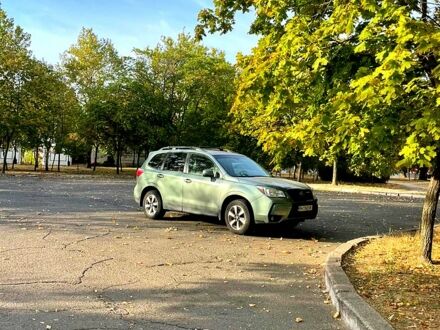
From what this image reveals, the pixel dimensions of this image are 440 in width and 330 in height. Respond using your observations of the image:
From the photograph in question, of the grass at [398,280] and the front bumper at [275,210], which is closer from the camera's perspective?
the grass at [398,280]

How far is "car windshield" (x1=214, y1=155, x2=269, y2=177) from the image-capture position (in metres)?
11.5

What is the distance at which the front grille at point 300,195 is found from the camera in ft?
35.2

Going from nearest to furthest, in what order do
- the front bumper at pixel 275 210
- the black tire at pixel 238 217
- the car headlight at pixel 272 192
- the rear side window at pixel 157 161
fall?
the front bumper at pixel 275 210
the car headlight at pixel 272 192
the black tire at pixel 238 217
the rear side window at pixel 157 161

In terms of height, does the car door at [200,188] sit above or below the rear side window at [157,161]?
below

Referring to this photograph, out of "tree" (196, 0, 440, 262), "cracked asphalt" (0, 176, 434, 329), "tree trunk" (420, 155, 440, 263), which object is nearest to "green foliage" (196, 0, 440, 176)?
"tree" (196, 0, 440, 262)

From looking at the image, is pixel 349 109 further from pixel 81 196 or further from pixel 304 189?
pixel 81 196

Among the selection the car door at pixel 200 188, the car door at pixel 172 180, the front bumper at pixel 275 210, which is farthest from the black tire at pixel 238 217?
the car door at pixel 172 180

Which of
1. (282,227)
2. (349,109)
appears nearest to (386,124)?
(349,109)

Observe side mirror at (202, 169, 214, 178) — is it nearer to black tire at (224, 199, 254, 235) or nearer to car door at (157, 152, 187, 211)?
car door at (157, 152, 187, 211)

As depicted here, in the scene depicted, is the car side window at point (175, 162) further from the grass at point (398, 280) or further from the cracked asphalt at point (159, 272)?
the grass at point (398, 280)

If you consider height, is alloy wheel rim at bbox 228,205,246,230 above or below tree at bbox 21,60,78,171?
below

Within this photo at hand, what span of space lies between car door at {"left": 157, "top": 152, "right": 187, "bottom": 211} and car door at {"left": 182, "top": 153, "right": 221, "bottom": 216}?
7.2 inches

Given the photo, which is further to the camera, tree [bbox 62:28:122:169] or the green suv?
tree [bbox 62:28:122:169]

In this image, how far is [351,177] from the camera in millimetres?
45156
